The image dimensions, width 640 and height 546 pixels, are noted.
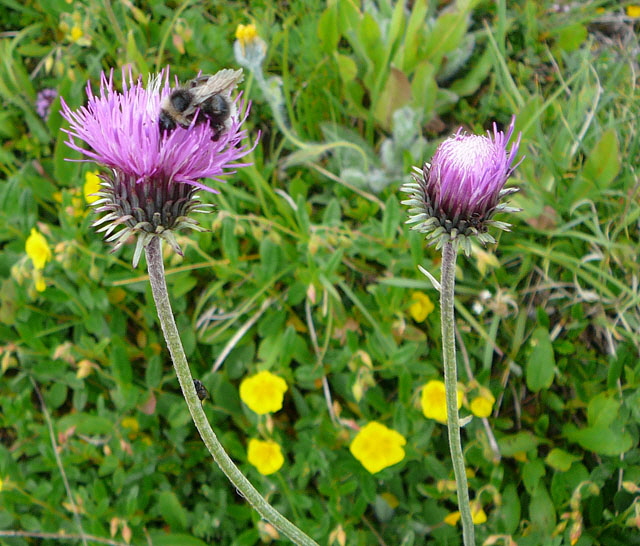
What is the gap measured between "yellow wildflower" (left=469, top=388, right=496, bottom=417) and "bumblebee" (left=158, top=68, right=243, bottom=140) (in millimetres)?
1618

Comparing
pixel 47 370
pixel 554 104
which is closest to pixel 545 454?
pixel 554 104

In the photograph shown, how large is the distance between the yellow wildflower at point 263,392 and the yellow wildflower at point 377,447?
368 mm

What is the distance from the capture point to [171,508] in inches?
106

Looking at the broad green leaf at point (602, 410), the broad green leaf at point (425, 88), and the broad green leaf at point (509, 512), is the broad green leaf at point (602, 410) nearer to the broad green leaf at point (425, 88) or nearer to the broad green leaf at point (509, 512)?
the broad green leaf at point (509, 512)

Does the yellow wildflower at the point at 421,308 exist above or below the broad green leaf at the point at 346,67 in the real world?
below

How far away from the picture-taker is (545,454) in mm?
2742

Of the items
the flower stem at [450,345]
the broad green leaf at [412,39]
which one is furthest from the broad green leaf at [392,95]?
the flower stem at [450,345]

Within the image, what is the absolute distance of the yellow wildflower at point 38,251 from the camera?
2889 millimetres

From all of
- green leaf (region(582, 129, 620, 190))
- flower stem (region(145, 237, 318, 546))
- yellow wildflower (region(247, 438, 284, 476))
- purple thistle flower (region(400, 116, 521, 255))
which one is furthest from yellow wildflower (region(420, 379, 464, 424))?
green leaf (region(582, 129, 620, 190))

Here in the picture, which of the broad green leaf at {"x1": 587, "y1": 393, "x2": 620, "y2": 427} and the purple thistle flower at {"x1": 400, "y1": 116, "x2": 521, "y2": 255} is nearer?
the purple thistle flower at {"x1": 400, "y1": 116, "x2": 521, "y2": 255}

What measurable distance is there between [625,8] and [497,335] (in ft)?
8.19

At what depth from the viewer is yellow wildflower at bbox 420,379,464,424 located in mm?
2507

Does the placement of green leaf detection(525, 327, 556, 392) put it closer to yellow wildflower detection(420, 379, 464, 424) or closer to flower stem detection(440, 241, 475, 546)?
yellow wildflower detection(420, 379, 464, 424)

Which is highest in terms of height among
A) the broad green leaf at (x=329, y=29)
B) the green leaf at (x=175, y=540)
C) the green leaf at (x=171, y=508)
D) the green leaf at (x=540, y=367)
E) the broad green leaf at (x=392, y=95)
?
the broad green leaf at (x=329, y=29)
